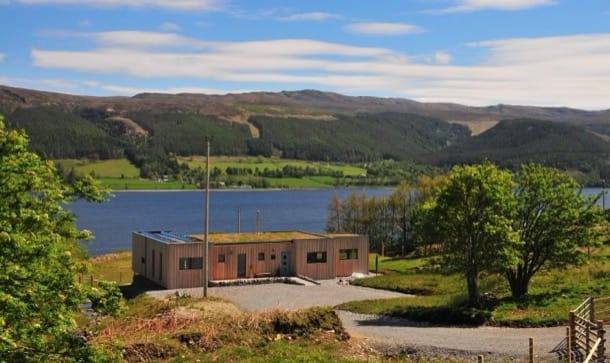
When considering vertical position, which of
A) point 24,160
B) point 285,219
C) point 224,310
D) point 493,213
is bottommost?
point 285,219

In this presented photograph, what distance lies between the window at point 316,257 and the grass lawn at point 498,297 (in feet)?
11.9

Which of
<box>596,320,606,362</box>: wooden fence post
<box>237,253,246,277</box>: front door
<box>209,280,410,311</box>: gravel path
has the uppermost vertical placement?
<box>596,320,606,362</box>: wooden fence post

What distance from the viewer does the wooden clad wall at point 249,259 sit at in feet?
152

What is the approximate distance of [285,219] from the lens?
14450 centimetres

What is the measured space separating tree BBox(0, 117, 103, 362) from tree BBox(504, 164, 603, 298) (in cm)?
2377

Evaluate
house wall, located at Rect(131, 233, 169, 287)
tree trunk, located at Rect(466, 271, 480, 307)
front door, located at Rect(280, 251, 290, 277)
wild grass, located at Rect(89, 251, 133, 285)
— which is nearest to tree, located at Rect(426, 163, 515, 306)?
tree trunk, located at Rect(466, 271, 480, 307)

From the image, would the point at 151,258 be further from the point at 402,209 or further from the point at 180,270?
the point at 402,209

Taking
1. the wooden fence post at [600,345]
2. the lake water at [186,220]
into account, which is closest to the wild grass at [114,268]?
the lake water at [186,220]

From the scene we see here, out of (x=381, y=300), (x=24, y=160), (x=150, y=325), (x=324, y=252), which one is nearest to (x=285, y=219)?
(x=324, y=252)

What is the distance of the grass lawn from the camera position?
29938 millimetres

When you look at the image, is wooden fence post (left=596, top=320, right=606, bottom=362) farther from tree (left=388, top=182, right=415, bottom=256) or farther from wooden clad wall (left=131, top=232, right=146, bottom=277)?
tree (left=388, top=182, right=415, bottom=256)

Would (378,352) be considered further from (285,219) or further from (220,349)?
(285,219)

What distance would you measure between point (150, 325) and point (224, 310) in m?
5.80

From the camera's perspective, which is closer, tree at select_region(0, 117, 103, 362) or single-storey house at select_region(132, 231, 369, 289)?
tree at select_region(0, 117, 103, 362)
